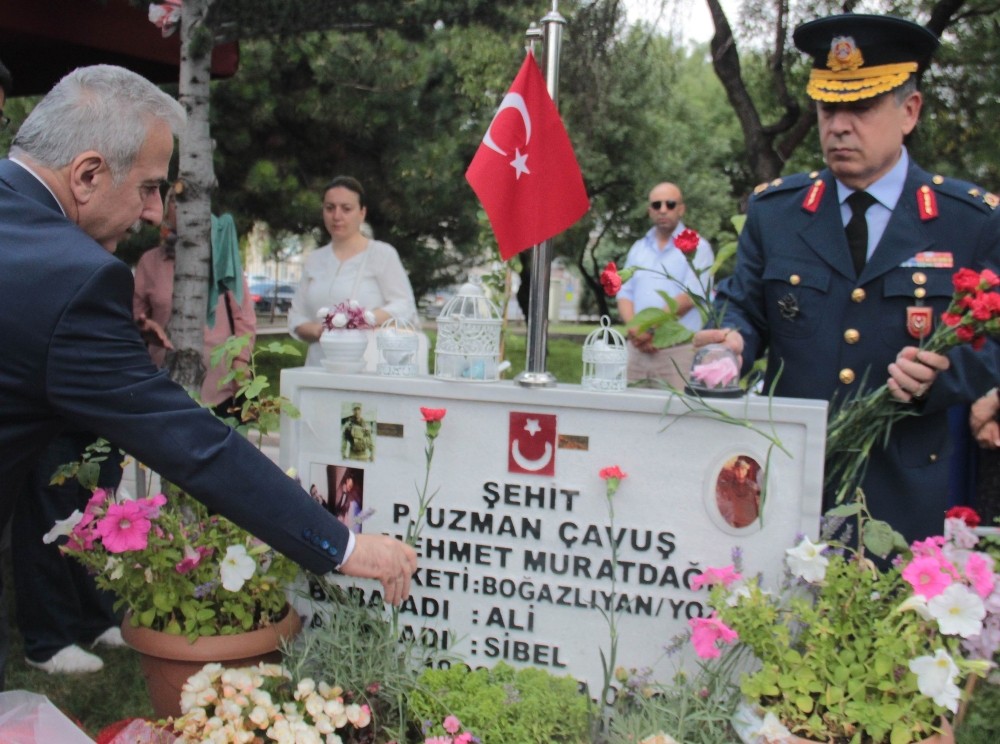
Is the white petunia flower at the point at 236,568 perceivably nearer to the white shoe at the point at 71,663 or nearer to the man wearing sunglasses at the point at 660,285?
the white shoe at the point at 71,663

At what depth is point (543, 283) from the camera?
2.26 m

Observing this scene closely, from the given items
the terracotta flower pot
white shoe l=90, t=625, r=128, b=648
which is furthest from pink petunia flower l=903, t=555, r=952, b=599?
white shoe l=90, t=625, r=128, b=648

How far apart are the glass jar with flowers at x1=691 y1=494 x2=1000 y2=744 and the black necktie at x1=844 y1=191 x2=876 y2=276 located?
28.1 inches

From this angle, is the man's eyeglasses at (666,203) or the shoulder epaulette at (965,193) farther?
the man's eyeglasses at (666,203)

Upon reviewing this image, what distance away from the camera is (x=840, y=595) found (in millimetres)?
1832

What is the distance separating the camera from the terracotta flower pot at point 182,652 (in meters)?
2.09

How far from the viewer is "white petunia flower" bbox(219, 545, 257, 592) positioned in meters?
2.05

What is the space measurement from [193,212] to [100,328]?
9.60ft

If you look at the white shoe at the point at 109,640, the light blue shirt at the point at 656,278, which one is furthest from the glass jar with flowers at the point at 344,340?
the light blue shirt at the point at 656,278

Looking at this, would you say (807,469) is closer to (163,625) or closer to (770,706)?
(770,706)

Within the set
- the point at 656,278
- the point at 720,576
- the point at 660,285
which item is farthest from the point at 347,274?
the point at 720,576

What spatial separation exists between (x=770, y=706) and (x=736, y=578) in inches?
9.8

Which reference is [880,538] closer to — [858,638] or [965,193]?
[858,638]

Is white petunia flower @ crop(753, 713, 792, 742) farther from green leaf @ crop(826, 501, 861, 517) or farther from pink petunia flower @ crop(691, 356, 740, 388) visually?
pink petunia flower @ crop(691, 356, 740, 388)
